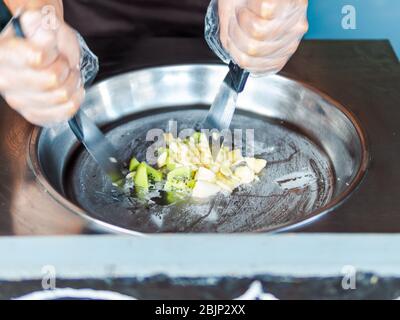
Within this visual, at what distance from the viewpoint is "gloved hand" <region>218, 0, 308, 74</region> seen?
87 centimetres

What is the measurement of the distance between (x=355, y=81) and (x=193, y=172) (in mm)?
429

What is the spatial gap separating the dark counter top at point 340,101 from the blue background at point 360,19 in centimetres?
34

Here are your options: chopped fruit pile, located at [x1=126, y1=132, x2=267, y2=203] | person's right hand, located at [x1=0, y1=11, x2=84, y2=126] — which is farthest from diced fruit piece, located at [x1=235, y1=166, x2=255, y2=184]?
person's right hand, located at [x1=0, y1=11, x2=84, y2=126]

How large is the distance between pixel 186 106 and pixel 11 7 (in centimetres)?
40

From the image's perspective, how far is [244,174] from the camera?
998mm

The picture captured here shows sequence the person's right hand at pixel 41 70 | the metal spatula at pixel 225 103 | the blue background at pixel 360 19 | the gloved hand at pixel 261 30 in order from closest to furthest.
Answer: the person's right hand at pixel 41 70
the gloved hand at pixel 261 30
the metal spatula at pixel 225 103
the blue background at pixel 360 19

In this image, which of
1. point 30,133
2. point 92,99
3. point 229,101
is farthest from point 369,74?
point 30,133

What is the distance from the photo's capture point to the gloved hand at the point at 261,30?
0.87 meters

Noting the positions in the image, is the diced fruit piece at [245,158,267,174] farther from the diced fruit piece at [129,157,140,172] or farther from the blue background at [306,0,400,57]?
the blue background at [306,0,400,57]

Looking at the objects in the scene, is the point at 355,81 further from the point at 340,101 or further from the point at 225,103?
the point at 225,103

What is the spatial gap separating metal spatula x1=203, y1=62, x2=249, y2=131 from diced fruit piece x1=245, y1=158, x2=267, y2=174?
4.4 inches

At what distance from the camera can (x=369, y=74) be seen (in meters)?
1.21

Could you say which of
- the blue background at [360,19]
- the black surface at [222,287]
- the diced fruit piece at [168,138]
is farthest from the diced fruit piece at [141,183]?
the blue background at [360,19]

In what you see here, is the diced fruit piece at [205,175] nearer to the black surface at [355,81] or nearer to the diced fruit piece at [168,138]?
the diced fruit piece at [168,138]
